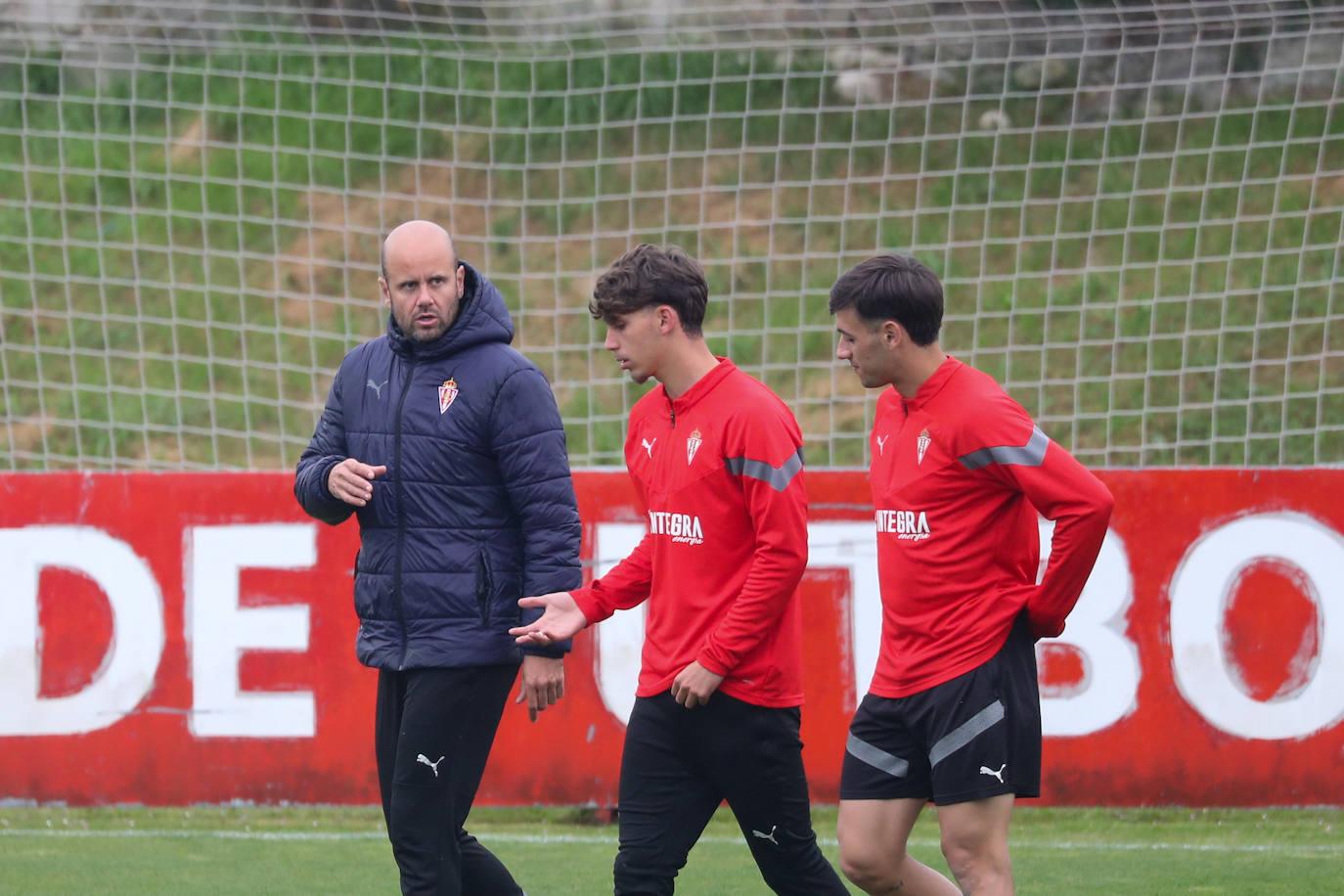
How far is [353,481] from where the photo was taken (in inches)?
160

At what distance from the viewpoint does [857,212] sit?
11594mm

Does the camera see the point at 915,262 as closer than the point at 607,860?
Yes

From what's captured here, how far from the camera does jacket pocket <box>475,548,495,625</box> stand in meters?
4.12

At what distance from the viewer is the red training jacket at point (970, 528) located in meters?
3.76

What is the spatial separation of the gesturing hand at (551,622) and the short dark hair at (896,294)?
0.90 metres

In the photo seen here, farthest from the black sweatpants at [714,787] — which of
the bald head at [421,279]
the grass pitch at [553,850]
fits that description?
the grass pitch at [553,850]

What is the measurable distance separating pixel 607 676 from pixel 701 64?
17.6 ft

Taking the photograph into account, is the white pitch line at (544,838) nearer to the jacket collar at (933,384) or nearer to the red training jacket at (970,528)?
the red training jacket at (970,528)

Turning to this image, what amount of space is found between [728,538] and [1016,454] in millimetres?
650

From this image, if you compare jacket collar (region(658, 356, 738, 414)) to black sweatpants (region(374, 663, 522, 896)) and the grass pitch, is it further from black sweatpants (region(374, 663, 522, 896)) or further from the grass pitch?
the grass pitch

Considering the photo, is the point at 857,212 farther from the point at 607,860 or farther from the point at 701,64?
the point at 607,860

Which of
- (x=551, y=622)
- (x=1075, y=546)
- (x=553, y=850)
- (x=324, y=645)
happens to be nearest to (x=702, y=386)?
(x=551, y=622)

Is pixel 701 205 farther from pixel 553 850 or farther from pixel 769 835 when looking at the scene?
pixel 769 835

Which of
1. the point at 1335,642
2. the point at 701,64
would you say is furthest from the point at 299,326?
the point at 1335,642
